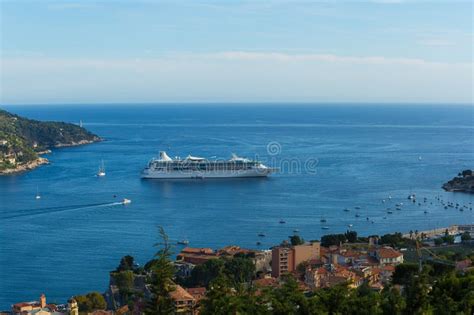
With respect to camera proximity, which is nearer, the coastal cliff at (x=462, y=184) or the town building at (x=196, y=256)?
the town building at (x=196, y=256)

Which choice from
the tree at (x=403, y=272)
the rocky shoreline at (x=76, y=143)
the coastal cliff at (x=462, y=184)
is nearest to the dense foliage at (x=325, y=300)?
the tree at (x=403, y=272)

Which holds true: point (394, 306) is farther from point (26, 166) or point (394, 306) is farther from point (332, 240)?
point (26, 166)

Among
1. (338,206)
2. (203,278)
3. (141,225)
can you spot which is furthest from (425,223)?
(203,278)

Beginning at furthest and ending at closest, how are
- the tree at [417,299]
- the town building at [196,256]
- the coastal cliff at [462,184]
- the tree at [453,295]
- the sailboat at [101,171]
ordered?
1. the sailboat at [101,171]
2. the coastal cliff at [462,184]
3. the town building at [196,256]
4. the tree at [417,299]
5. the tree at [453,295]

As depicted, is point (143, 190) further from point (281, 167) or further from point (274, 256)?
point (274, 256)

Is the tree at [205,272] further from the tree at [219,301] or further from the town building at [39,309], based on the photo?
the tree at [219,301]

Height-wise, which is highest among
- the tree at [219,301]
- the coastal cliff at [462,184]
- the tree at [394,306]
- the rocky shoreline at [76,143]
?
the rocky shoreline at [76,143]

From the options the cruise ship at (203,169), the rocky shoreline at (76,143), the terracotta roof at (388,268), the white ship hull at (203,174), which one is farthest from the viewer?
the rocky shoreline at (76,143)
